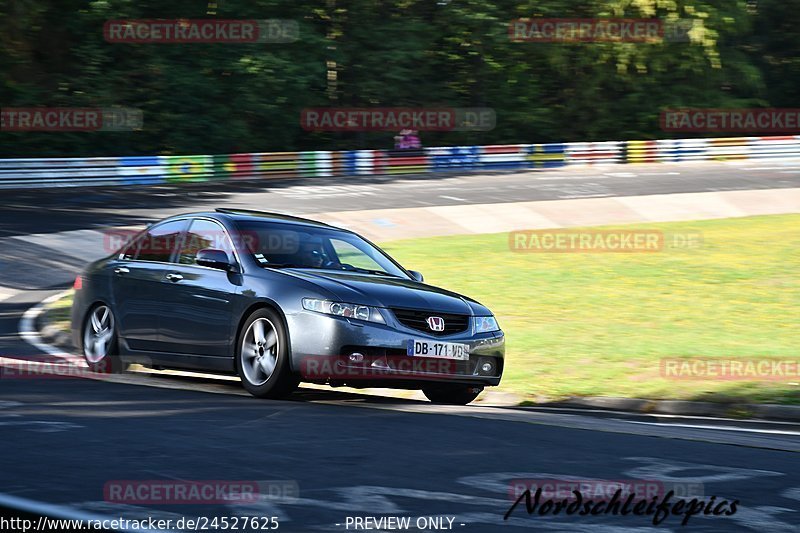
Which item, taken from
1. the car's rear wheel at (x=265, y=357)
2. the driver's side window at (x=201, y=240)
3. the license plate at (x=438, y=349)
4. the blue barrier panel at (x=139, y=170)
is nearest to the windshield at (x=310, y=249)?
the driver's side window at (x=201, y=240)

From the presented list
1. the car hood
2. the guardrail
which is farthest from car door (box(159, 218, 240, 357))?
the guardrail

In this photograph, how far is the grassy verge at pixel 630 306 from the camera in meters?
12.1

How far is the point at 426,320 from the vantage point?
945cm

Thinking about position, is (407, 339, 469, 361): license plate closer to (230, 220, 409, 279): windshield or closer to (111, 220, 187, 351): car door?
(230, 220, 409, 279): windshield

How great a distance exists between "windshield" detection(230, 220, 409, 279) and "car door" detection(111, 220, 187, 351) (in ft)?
2.79

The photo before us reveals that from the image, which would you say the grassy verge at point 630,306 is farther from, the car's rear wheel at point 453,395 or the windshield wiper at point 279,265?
the windshield wiper at point 279,265

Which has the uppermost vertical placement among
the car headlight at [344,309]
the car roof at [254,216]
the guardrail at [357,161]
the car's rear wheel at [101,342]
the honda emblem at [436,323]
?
the car roof at [254,216]

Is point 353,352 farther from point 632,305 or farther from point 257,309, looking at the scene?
point 632,305

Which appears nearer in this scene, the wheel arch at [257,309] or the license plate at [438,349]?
the wheel arch at [257,309]

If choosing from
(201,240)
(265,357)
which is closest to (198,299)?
(201,240)

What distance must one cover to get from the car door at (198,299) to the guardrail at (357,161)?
25.7m

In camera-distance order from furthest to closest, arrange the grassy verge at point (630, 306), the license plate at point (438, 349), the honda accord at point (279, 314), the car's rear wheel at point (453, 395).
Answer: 1. the grassy verge at point (630, 306)
2. the car's rear wheel at point (453, 395)
3. the license plate at point (438, 349)
4. the honda accord at point (279, 314)

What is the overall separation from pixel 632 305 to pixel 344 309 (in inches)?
374

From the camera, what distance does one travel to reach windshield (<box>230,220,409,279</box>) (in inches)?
396
